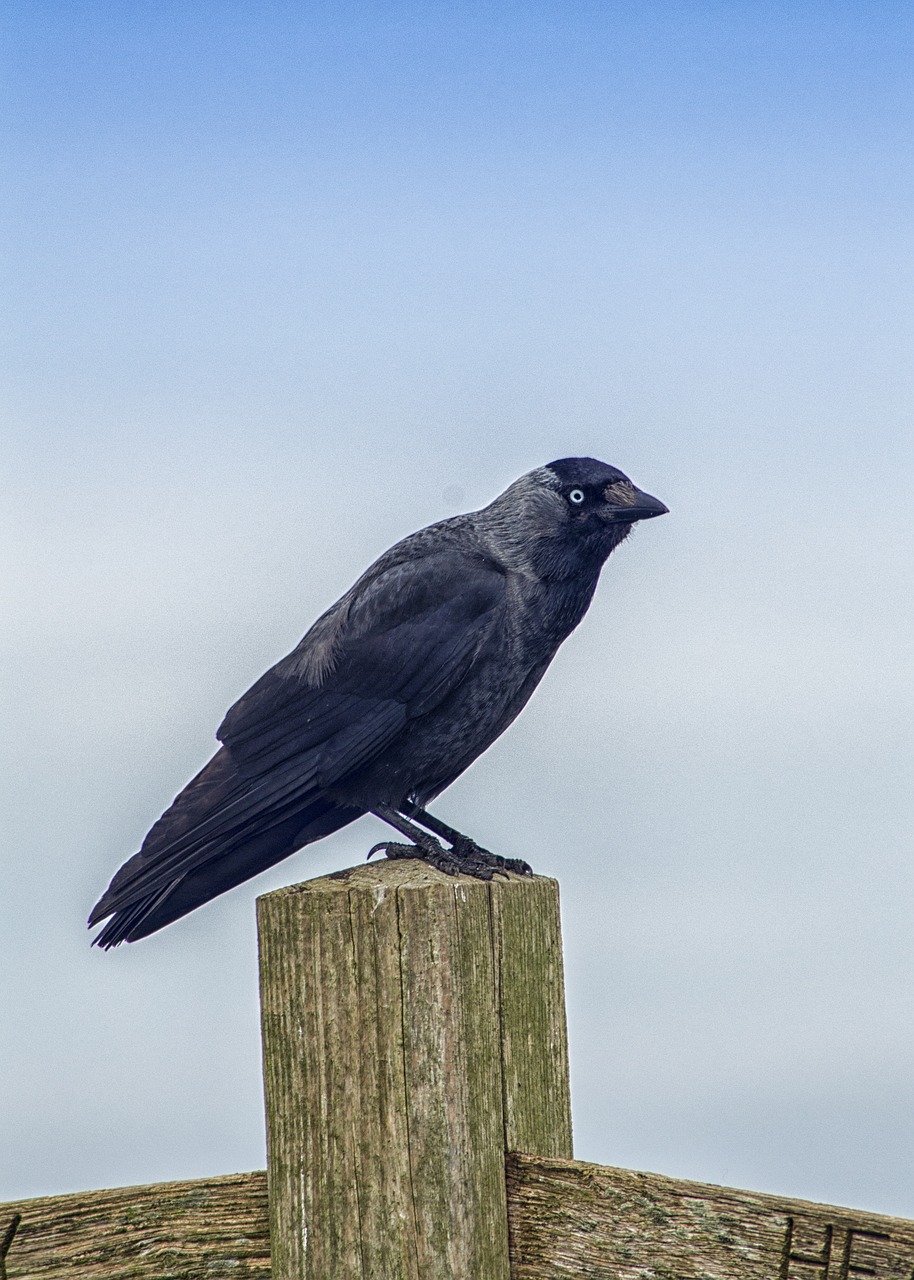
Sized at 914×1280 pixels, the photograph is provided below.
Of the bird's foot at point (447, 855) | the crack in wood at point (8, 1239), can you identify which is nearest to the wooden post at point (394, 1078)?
the crack in wood at point (8, 1239)

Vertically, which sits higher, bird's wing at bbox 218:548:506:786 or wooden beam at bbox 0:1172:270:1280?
bird's wing at bbox 218:548:506:786

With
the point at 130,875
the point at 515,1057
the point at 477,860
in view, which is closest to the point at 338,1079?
the point at 515,1057

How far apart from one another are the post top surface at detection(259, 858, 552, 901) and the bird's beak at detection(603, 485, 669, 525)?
2.27 metres

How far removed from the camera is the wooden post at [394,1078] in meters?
2.30

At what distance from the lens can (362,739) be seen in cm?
430

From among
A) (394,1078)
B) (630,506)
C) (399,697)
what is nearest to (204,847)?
(399,697)

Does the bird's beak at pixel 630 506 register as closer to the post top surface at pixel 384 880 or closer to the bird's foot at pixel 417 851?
the bird's foot at pixel 417 851

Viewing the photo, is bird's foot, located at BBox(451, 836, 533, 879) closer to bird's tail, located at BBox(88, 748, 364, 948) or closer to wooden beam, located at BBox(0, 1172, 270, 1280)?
bird's tail, located at BBox(88, 748, 364, 948)

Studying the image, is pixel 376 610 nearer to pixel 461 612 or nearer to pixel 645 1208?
pixel 461 612

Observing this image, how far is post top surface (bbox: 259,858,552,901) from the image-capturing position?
2.44m

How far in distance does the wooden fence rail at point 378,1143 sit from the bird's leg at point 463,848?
147 centimetres

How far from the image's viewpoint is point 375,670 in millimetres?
4457

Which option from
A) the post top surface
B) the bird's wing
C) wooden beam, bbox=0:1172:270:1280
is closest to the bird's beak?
the bird's wing

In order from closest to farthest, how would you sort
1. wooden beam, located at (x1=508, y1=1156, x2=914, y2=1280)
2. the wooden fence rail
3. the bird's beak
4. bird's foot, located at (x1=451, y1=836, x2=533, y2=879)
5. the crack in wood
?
wooden beam, located at (x1=508, y1=1156, x2=914, y2=1280) → the wooden fence rail → the crack in wood → bird's foot, located at (x1=451, y1=836, x2=533, y2=879) → the bird's beak
